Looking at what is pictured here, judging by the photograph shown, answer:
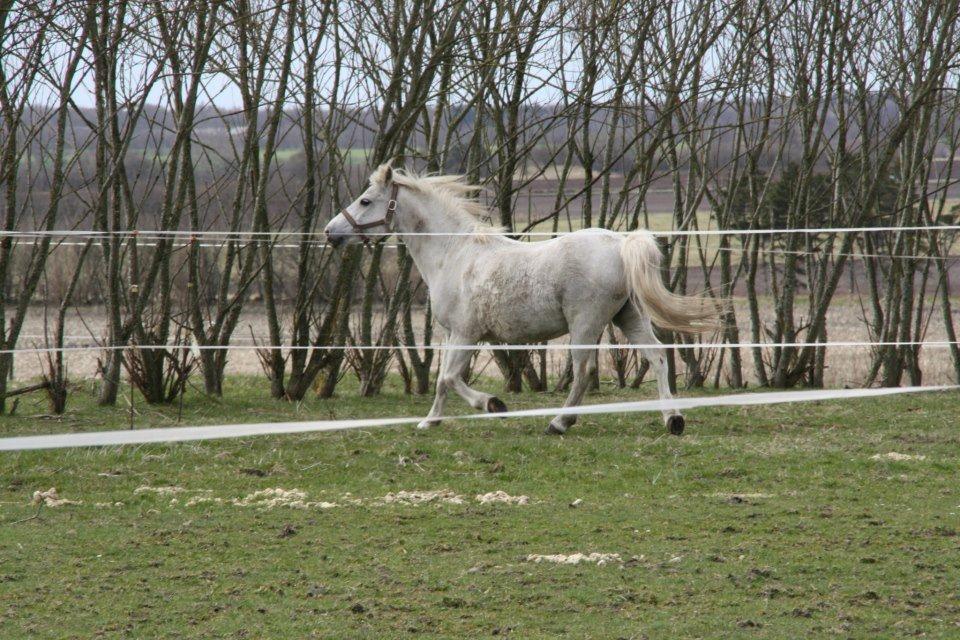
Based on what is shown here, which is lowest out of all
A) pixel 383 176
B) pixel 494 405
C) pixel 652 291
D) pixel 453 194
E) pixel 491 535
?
pixel 491 535

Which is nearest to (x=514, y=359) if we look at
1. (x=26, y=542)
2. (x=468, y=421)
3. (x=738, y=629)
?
(x=468, y=421)

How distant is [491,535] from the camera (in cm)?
479

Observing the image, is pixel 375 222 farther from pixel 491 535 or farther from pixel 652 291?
pixel 491 535

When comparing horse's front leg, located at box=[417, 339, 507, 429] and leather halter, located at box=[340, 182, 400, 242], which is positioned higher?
leather halter, located at box=[340, 182, 400, 242]

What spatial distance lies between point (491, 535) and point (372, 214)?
363 centimetres

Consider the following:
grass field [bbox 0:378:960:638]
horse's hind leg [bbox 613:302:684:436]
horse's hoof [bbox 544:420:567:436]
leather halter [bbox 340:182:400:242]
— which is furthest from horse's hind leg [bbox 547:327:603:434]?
leather halter [bbox 340:182:400:242]

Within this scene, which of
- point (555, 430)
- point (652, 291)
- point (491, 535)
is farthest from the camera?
point (555, 430)

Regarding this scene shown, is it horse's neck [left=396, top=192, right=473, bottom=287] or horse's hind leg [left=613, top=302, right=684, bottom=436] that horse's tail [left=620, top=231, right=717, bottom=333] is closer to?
horse's hind leg [left=613, top=302, right=684, bottom=436]

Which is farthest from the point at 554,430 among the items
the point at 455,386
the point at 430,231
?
the point at 430,231

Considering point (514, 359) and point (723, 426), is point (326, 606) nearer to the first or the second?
point (723, 426)

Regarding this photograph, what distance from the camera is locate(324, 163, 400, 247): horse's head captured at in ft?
26.0

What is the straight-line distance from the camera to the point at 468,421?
26.6ft

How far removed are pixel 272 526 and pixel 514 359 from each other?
5.65m

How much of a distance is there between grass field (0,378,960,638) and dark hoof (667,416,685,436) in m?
0.12
